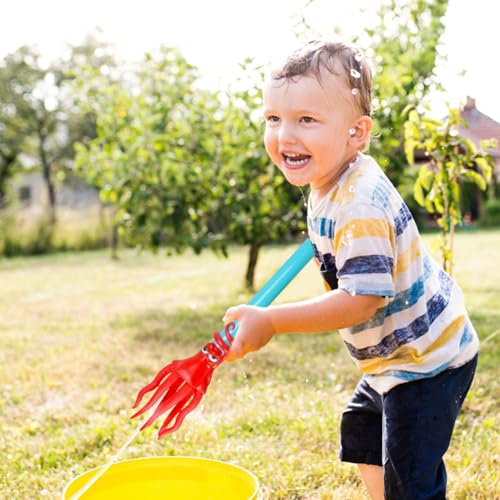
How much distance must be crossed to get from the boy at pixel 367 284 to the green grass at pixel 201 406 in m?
0.38

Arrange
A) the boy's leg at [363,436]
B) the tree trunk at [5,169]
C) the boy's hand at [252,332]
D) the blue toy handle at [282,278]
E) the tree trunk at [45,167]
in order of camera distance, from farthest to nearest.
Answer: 1. the tree trunk at [5,169]
2. the tree trunk at [45,167]
3. the boy's leg at [363,436]
4. the blue toy handle at [282,278]
5. the boy's hand at [252,332]

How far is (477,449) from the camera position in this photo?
244 centimetres

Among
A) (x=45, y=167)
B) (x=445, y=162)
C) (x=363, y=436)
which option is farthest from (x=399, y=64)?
(x=45, y=167)

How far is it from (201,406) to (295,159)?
0.60 metres

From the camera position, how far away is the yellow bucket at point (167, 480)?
76.0 inches

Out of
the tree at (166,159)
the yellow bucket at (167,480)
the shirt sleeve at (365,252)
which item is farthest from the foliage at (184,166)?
the shirt sleeve at (365,252)

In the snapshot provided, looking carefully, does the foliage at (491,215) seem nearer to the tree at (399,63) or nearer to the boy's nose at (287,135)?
the tree at (399,63)

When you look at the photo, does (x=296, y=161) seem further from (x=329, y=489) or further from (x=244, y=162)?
(x=244, y=162)

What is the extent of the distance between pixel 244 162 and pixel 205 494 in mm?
3639

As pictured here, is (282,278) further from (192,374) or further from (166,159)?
(166,159)

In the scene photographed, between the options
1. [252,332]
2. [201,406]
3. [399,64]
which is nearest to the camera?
[252,332]

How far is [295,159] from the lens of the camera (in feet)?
4.96

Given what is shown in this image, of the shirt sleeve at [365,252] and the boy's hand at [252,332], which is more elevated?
the shirt sleeve at [365,252]

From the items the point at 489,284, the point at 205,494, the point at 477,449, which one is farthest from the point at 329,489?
the point at 489,284
